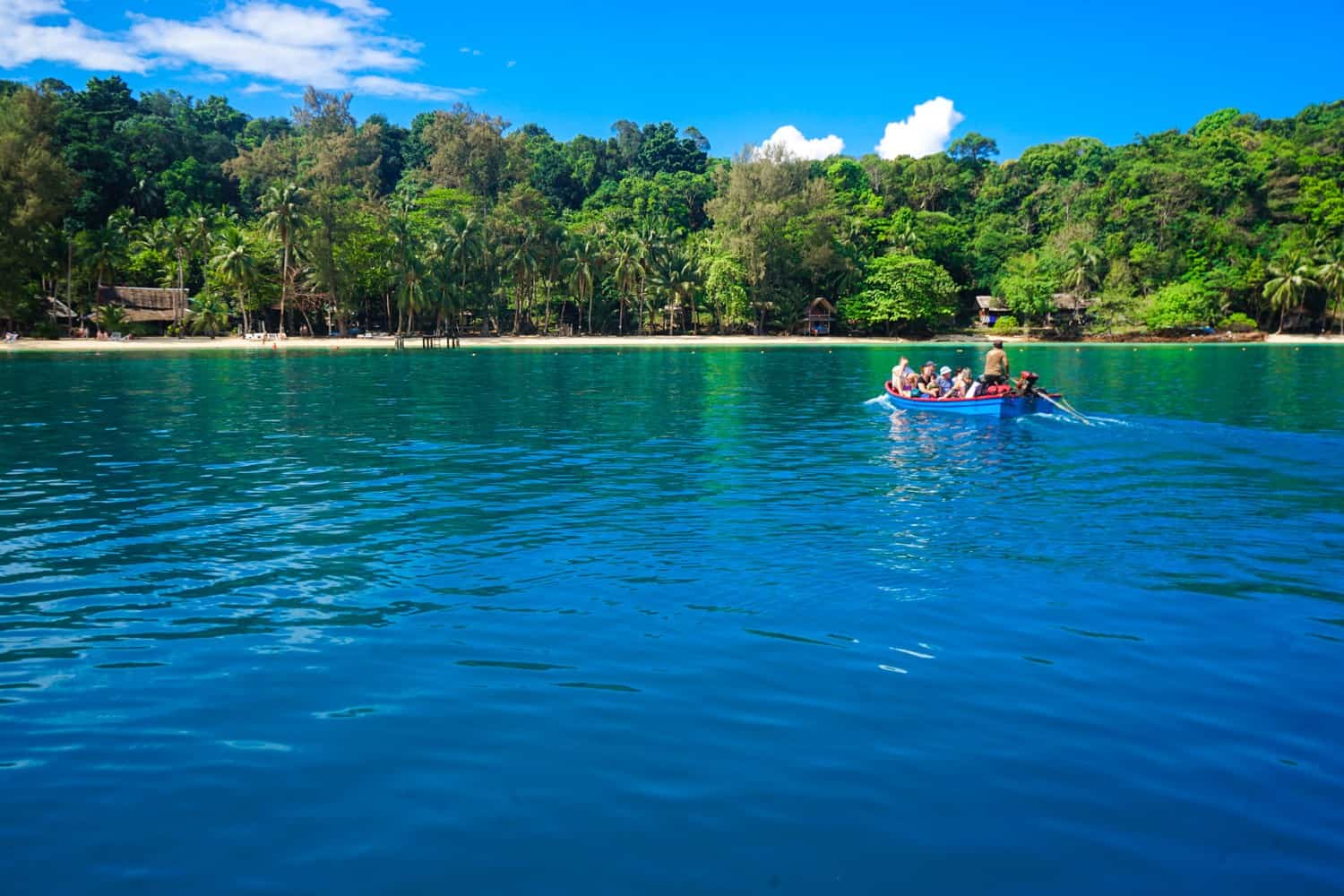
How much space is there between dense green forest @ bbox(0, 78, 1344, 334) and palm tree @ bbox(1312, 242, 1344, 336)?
20 cm

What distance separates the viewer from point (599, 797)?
20.0 feet

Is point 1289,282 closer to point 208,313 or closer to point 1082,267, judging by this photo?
point 1082,267

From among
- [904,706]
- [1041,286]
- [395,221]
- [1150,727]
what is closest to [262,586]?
[904,706]

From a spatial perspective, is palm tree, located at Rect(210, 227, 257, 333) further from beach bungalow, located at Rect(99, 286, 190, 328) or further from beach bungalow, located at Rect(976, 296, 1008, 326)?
beach bungalow, located at Rect(976, 296, 1008, 326)

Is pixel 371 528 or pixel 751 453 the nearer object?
pixel 371 528

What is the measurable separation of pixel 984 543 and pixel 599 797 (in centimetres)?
865

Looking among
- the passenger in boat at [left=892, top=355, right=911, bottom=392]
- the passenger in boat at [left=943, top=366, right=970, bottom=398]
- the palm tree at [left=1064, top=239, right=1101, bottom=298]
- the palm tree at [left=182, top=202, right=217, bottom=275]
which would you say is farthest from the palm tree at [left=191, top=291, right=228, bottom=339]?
the palm tree at [left=1064, top=239, right=1101, bottom=298]

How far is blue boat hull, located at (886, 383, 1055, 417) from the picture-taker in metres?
27.7

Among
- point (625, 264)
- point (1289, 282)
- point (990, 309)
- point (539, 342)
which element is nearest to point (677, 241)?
point (625, 264)

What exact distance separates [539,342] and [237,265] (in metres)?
27.2

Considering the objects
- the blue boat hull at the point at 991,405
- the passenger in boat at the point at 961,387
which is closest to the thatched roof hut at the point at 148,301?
the blue boat hull at the point at 991,405

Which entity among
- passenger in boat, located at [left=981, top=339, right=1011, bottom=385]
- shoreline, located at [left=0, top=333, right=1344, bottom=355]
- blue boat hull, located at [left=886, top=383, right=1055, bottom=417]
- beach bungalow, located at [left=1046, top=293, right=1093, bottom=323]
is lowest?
blue boat hull, located at [left=886, top=383, right=1055, bottom=417]

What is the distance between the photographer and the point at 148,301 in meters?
84.2

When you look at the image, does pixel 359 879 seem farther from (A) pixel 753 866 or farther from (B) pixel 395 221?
(B) pixel 395 221
